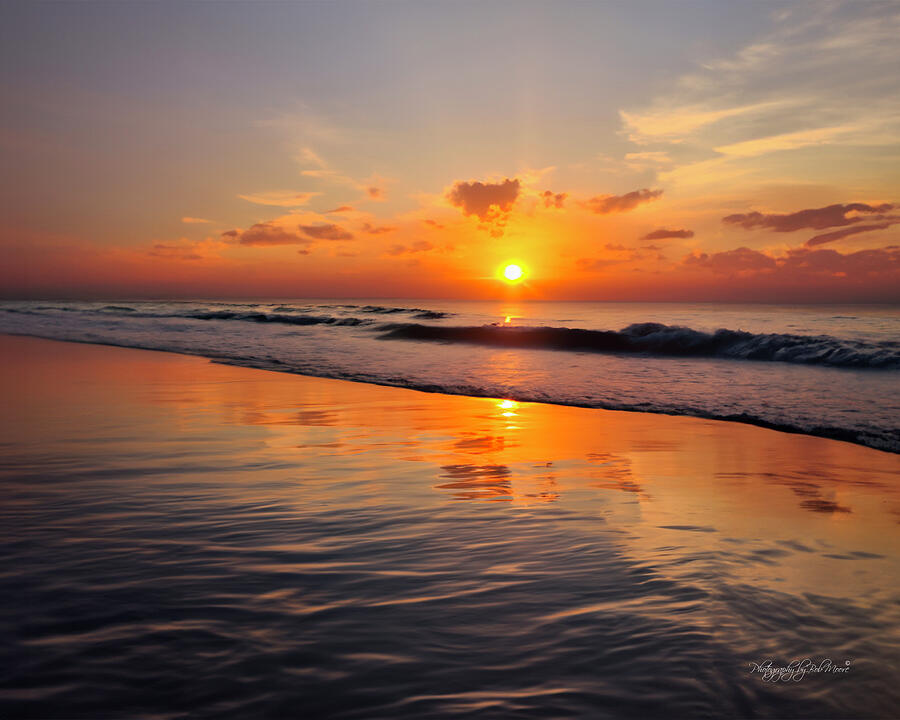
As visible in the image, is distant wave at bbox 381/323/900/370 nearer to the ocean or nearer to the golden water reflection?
the ocean

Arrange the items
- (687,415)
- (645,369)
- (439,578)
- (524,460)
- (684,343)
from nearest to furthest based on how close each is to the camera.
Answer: (439,578) → (524,460) → (687,415) → (645,369) → (684,343)

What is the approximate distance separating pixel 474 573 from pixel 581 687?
1079 mm

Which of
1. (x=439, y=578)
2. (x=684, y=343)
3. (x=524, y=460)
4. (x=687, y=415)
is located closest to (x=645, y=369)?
(x=687, y=415)

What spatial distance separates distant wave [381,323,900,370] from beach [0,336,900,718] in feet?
38.8

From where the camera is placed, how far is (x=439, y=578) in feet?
10.7

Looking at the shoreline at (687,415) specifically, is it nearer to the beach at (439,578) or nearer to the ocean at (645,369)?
the ocean at (645,369)

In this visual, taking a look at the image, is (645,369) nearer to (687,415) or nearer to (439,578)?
(687,415)

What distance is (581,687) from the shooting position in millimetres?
2303

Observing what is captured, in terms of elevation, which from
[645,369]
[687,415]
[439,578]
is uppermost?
[645,369]

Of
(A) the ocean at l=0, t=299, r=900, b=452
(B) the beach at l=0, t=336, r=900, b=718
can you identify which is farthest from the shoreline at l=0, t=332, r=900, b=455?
(B) the beach at l=0, t=336, r=900, b=718

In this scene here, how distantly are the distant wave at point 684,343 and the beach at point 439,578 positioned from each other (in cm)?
1183

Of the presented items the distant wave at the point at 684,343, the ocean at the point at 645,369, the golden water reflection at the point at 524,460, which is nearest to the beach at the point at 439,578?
the golden water reflection at the point at 524,460

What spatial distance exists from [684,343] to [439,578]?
21.5 m

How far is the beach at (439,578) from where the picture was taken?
89.5 inches
